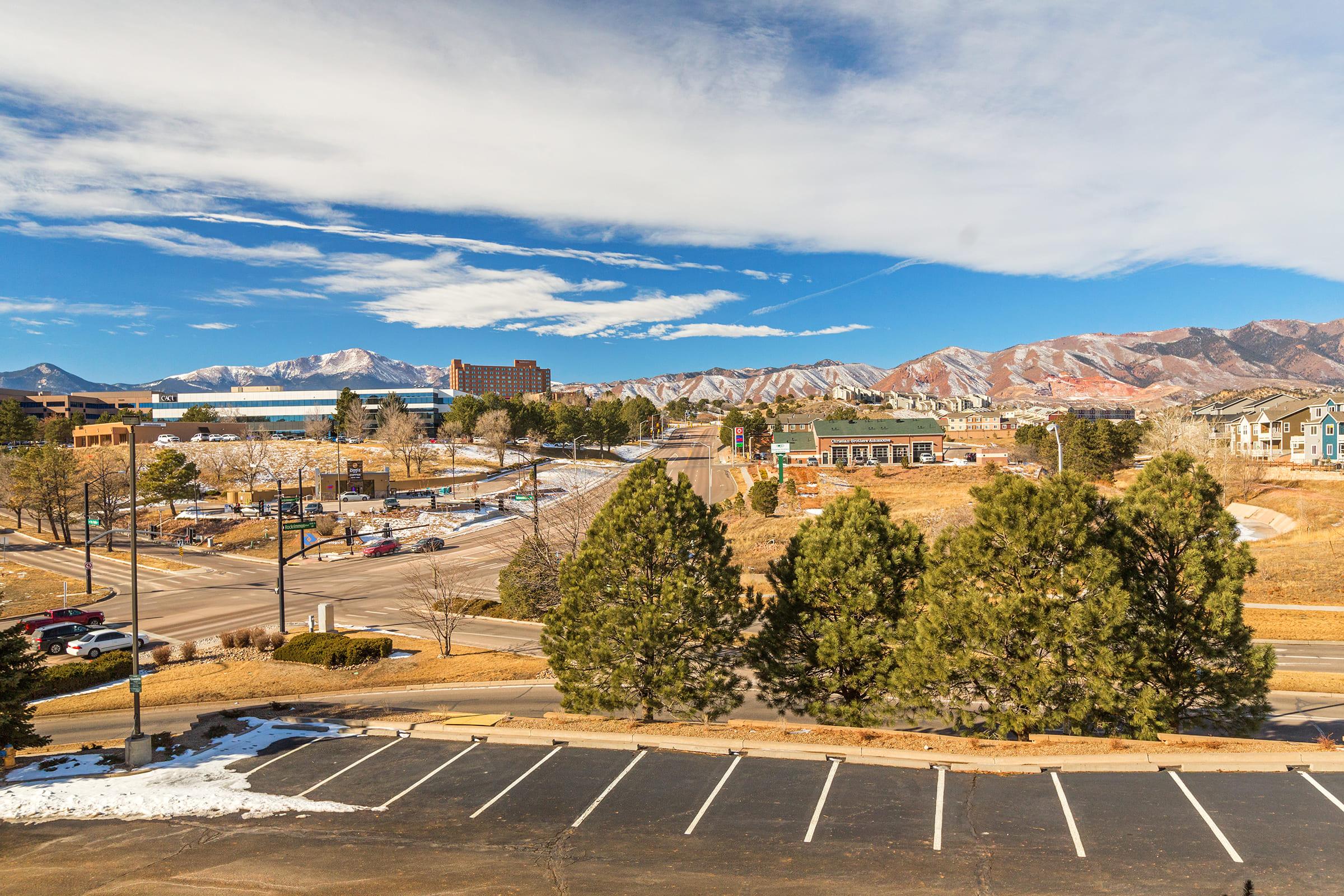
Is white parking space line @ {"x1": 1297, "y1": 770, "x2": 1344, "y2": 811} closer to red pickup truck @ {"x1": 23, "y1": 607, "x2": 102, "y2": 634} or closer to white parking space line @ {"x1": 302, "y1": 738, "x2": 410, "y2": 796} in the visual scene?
white parking space line @ {"x1": 302, "y1": 738, "x2": 410, "y2": 796}

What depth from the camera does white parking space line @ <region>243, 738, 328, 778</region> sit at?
53.8 ft

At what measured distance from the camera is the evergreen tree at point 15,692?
17344 millimetres

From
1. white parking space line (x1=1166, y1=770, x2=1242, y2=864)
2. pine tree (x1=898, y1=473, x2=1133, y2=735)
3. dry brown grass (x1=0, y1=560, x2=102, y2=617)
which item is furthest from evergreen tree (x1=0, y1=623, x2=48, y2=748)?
dry brown grass (x1=0, y1=560, x2=102, y2=617)

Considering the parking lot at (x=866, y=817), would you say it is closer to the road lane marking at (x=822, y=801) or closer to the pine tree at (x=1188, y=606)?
the road lane marking at (x=822, y=801)

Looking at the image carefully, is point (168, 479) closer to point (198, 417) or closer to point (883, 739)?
point (883, 739)

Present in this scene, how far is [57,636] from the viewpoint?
3562 centimetres

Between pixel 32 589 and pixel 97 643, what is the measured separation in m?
22.4

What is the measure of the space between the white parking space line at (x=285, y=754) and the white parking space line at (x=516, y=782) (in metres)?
6.43

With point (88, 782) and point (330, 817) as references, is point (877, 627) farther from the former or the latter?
point (88, 782)

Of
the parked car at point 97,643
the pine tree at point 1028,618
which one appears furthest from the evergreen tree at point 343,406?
the pine tree at point 1028,618

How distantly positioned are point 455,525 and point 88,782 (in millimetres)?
58757

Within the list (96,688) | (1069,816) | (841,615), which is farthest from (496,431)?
(1069,816)

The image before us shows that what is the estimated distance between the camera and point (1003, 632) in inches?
634

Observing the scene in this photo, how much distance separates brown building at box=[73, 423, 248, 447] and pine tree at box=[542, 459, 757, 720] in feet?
445
